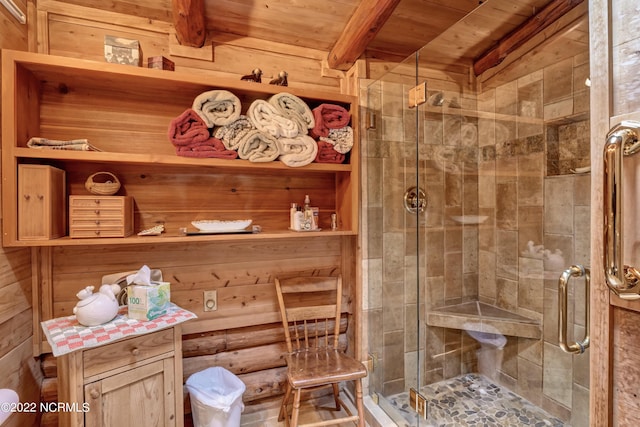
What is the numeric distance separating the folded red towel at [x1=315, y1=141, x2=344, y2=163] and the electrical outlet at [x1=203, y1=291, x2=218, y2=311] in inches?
40.0

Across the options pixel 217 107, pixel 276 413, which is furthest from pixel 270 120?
pixel 276 413

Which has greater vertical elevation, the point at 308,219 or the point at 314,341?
the point at 308,219

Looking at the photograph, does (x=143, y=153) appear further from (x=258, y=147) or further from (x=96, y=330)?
(x=96, y=330)

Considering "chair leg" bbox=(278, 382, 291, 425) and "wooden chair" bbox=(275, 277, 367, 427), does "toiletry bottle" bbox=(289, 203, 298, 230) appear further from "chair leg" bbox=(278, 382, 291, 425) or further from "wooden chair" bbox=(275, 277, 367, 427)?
"chair leg" bbox=(278, 382, 291, 425)

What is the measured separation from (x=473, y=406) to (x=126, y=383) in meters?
1.99

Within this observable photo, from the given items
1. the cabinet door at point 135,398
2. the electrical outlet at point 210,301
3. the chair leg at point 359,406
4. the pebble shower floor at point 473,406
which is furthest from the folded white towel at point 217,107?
the pebble shower floor at point 473,406

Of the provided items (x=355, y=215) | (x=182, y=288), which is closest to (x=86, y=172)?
(x=182, y=288)

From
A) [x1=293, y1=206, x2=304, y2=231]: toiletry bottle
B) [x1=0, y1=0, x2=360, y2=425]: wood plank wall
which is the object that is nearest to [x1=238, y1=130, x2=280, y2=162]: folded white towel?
[x1=293, y1=206, x2=304, y2=231]: toiletry bottle

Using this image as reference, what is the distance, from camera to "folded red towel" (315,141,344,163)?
5.88ft

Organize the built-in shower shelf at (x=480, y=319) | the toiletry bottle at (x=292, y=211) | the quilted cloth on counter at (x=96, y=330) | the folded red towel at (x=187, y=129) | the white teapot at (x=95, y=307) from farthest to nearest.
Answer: the built-in shower shelf at (x=480, y=319) < the toiletry bottle at (x=292, y=211) < the folded red towel at (x=187, y=129) < the white teapot at (x=95, y=307) < the quilted cloth on counter at (x=96, y=330)

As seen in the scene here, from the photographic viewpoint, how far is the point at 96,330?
4.06ft

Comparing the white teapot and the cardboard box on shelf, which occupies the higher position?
Answer: the cardboard box on shelf

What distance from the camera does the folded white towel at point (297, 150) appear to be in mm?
1674

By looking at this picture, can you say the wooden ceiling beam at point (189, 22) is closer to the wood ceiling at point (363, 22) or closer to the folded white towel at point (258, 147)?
the wood ceiling at point (363, 22)
